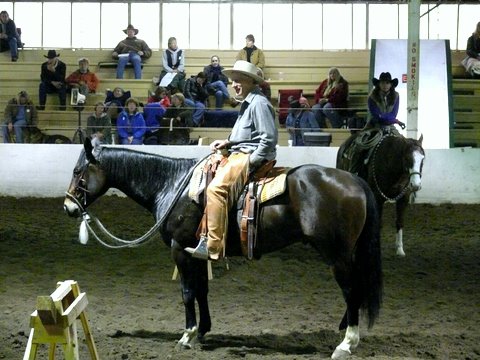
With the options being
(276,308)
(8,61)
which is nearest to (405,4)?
(8,61)

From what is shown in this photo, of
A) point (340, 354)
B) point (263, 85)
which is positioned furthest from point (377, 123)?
point (340, 354)

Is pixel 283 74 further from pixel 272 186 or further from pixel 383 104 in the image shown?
pixel 272 186

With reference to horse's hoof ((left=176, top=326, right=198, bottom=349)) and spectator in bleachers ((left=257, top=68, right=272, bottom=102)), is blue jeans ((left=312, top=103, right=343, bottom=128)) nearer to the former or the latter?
spectator in bleachers ((left=257, top=68, right=272, bottom=102))

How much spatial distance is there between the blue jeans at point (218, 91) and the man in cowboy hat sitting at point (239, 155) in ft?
40.7

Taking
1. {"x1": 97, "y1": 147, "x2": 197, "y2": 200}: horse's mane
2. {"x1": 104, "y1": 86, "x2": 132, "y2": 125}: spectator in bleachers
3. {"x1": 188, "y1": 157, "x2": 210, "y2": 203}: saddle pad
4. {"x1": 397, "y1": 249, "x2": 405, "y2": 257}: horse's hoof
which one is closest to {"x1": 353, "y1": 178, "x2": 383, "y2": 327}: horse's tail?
{"x1": 188, "y1": 157, "x2": 210, "y2": 203}: saddle pad

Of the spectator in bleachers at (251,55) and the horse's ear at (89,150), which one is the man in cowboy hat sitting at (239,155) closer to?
the horse's ear at (89,150)

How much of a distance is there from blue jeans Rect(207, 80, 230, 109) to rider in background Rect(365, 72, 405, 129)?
7679 mm

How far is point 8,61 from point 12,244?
39.4 feet

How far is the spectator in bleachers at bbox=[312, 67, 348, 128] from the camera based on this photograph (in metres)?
18.2

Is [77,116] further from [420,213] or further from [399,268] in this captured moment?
[399,268]

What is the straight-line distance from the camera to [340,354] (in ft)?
20.8

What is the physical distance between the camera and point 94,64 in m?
21.9

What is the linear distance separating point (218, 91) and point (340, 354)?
13389 mm

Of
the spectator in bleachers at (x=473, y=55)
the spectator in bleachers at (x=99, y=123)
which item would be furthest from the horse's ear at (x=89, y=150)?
the spectator in bleachers at (x=473, y=55)
